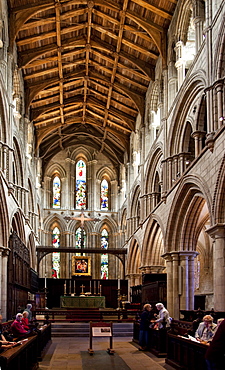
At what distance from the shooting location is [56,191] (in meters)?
38.2

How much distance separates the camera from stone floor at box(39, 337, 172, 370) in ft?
34.9

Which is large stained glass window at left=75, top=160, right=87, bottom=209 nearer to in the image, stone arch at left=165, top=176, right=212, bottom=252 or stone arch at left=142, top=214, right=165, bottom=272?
stone arch at left=142, top=214, right=165, bottom=272

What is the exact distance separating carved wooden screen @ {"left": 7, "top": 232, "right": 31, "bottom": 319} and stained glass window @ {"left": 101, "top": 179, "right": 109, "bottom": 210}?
1533 centimetres

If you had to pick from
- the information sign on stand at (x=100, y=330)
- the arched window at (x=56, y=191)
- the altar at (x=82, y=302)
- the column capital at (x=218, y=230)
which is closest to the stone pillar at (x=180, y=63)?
the column capital at (x=218, y=230)

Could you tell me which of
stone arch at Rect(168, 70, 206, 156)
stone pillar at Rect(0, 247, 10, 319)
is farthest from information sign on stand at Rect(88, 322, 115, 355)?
stone arch at Rect(168, 70, 206, 156)

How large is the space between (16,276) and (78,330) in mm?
3183

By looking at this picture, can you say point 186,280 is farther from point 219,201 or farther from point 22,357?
point 22,357

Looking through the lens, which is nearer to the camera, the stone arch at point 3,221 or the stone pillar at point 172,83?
the stone arch at point 3,221

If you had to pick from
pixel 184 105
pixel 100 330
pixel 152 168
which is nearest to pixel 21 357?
pixel 100 330

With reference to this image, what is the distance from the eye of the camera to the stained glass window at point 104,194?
38562 millimetres

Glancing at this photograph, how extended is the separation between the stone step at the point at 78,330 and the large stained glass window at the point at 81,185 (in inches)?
739

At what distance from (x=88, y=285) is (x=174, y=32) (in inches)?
711

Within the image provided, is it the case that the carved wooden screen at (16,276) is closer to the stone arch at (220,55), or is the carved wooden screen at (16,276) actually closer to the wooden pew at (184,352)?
the wooden pew at (184,352)

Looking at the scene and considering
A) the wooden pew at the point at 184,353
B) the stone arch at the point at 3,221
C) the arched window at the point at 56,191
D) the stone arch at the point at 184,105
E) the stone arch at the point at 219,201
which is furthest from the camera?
the arched window at the point at 56,191
